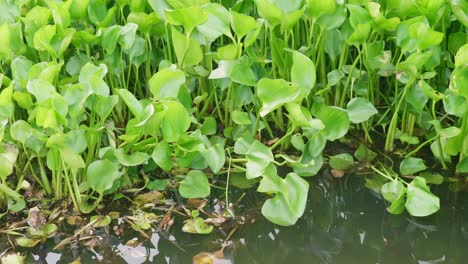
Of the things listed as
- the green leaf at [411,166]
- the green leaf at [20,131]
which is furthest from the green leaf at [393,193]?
the green leaf at [20,131]

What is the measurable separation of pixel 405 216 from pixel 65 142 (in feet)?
2.53

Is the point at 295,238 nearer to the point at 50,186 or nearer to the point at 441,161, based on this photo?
the point at 441,161

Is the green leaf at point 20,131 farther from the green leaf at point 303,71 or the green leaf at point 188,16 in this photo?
the green leaf at point 303,71

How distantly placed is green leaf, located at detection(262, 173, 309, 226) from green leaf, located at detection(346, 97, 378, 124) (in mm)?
269

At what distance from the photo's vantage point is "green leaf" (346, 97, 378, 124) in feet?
5.20

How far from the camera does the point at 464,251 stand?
1438 mm

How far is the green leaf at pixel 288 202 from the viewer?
1.38 m

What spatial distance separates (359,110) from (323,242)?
1.10ft

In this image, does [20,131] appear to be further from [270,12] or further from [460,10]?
[460,10]

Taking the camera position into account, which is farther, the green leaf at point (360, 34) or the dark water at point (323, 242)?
the green leaf at point (360, 34)

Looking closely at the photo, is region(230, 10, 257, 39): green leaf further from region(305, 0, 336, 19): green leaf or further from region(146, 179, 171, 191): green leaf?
region(146, 179, 171, 191): green leaf

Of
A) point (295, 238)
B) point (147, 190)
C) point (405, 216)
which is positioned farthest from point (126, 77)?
point (405, 216)

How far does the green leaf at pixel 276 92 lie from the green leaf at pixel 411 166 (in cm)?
39

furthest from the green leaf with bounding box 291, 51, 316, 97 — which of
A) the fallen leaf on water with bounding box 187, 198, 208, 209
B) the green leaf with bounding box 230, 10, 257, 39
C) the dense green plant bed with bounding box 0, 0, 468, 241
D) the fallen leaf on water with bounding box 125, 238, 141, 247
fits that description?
the fallen leaf on water with bounding box 125, 238, 141, 247
